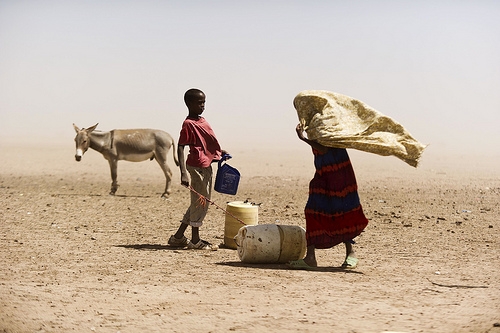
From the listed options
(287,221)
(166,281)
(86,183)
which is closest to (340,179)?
(166,281)

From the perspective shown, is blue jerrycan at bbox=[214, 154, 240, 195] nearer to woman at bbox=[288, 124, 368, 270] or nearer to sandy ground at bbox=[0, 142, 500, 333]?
sandy ground at bbox=[0, 142, 500, 333]

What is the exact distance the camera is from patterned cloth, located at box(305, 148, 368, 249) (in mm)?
8078

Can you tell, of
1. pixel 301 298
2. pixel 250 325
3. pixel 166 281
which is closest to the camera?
pixel 250 325

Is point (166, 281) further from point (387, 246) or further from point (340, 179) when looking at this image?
point (387, 246)

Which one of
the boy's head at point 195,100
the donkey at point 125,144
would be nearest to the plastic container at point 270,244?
the boy's head at point 195,100

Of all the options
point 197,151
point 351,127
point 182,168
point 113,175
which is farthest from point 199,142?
point 113,175

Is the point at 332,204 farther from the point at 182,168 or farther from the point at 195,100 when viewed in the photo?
the point at 195,100

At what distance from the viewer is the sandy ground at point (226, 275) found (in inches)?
244

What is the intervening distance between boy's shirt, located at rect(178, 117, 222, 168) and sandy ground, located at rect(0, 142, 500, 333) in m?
1.10

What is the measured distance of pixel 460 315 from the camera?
20.7 feet

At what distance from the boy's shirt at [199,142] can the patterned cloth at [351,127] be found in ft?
4.60

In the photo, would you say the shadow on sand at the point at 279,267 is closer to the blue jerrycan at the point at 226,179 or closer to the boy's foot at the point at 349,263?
the boy's foot at the point at 349,263

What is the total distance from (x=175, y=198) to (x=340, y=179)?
26.4ft

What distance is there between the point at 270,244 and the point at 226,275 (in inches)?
27.5
